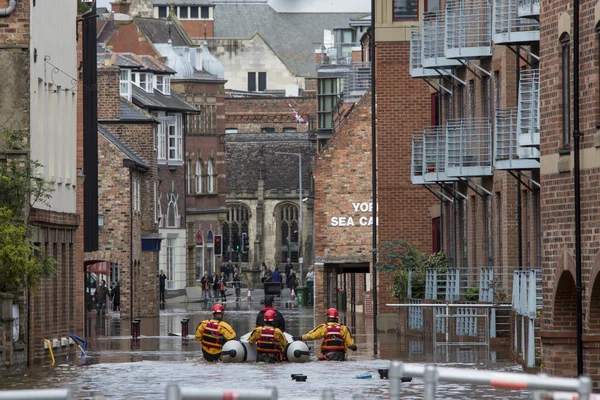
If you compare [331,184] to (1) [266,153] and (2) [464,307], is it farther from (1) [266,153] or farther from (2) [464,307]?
(1) [266,153]

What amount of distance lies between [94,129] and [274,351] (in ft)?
45.6

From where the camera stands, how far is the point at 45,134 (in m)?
33.3

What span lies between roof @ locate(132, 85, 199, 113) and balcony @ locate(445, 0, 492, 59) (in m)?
41.7

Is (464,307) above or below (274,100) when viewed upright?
below

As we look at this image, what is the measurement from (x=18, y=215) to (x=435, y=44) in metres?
14.4

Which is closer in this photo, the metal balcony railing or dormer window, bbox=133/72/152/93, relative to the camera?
the metal balcony railing

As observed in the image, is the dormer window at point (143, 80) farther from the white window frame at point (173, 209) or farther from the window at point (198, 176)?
the window at point (198, 176)

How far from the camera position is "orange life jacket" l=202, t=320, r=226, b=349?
3281 cm

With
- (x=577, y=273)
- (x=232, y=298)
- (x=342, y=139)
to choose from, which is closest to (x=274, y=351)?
(x=577, y=273)

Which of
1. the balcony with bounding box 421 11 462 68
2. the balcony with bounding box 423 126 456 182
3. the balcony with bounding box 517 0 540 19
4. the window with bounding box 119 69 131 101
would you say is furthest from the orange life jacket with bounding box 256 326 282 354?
the window with bounding box 119 69 131 101

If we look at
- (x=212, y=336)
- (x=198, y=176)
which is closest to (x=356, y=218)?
(x=212, y=336)

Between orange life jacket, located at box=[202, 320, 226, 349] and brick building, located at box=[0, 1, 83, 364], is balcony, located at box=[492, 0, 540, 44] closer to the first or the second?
orange life jacket, located at box=[202, 320, 226, 349]

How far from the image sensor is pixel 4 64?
3080 cm

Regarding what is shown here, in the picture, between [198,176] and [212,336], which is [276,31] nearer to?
[198,176]
